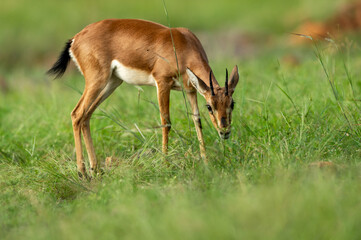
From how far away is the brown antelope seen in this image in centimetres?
498

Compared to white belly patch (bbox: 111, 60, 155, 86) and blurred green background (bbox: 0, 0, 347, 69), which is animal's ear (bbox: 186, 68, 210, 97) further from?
blurred green background (bbox: 0, 0, 347, 69)

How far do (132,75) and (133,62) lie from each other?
123 mm

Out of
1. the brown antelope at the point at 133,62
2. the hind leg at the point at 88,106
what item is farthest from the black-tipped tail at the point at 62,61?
the hind leg at the point at 88,106

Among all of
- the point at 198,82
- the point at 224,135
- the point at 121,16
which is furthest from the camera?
the point at 121,16

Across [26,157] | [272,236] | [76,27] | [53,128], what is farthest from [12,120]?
[76,27]

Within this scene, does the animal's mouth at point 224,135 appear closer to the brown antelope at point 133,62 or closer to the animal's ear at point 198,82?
the animal's ear at point 198,82

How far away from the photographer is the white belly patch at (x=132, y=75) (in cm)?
513

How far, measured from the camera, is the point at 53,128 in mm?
6227

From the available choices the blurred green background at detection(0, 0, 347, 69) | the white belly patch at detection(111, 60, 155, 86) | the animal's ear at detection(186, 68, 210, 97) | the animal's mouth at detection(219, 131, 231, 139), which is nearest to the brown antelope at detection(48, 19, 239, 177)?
the white belly patch at detection(111, 60, 155, 86)

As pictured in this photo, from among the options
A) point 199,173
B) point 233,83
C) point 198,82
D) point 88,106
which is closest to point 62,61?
point 88,106

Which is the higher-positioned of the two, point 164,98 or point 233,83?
point 233,83

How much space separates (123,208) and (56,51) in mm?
10723

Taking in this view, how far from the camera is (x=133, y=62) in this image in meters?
5.12

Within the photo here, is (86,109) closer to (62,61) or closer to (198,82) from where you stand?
(62,61)
